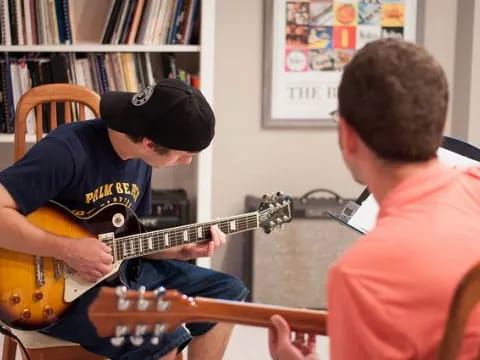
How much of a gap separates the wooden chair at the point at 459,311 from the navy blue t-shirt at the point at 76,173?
3.65 ft

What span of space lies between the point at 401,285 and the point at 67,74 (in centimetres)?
215

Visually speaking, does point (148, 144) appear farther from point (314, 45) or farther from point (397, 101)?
point (314, 45)

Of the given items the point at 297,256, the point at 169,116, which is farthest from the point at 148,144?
the point at 297,256

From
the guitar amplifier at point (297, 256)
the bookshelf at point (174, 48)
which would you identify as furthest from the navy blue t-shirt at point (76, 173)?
the guitar amplifier at point (297, 256)

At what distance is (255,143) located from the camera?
3.45 metres

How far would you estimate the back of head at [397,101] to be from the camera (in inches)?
42.0

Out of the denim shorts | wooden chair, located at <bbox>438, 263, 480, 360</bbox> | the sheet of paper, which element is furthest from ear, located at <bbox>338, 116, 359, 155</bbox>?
the denim shorts

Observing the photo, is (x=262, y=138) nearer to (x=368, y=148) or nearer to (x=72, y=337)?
(x=72, y=337)

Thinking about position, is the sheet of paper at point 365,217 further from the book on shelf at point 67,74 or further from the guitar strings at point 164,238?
the book on shelf at point 67,74

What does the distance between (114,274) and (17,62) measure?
50.1 inches

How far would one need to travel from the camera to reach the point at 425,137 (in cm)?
109

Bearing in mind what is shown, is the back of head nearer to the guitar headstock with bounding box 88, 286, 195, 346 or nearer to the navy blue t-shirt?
the guitar headstock with bounding box 88, 286, 195, 346

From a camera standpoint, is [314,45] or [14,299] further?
[314,45]

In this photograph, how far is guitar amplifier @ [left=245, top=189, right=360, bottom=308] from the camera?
3219 millimetres
